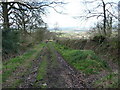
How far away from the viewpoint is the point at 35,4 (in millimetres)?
17906

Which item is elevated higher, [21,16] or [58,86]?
[21,16]

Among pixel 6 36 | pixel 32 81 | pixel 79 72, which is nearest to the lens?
pixel 32 81

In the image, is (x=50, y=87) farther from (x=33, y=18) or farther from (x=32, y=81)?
(x=33, y=18)

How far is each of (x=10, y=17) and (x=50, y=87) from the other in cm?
1627

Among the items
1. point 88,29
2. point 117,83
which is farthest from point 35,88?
point 88,29

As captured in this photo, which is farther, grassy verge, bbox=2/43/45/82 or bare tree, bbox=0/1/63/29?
bare tree, bbox=0/1/63/29

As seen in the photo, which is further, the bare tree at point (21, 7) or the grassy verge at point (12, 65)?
the bare tree at point (21, 7)

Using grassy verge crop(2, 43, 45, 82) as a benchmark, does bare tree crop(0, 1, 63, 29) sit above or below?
above

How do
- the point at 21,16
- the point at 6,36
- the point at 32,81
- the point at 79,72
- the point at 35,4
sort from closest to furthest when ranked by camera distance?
the point at 32,81, the point at 79,72, the point at 6,36, the point at 35,4, the point at 21,16

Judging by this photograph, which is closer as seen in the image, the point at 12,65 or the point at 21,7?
the point at 12,65

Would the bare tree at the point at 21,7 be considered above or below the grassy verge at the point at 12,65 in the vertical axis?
above

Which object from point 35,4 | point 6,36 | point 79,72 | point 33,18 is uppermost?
point 35,4

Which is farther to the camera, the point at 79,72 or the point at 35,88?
the point at 79,72

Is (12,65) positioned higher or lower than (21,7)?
lower
